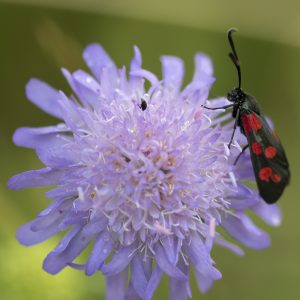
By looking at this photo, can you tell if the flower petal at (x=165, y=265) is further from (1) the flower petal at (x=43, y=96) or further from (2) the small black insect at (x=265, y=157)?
(1) the flower petal at (x=43, y=96)

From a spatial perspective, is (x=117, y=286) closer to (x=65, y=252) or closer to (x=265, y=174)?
(x=65, y=252)

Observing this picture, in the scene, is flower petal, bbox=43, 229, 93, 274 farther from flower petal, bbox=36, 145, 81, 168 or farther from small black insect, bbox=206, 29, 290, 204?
small black insect, bbox=206, 29, 290, 204

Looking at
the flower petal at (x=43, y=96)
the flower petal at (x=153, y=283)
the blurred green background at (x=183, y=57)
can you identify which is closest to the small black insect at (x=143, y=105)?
the flower petal at (x=43, y=96)

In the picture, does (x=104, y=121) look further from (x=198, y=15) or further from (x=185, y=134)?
(x=198, y=15)

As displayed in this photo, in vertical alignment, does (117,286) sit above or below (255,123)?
below

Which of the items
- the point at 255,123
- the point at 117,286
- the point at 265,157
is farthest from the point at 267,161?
the point at 117,286

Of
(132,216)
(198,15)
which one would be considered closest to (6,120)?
(198,15)
